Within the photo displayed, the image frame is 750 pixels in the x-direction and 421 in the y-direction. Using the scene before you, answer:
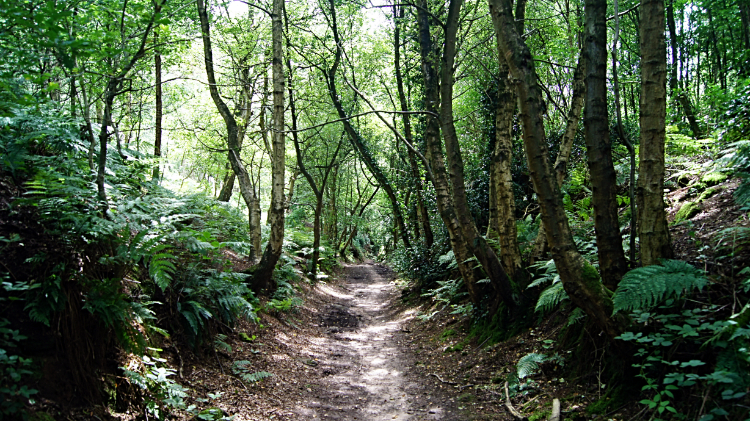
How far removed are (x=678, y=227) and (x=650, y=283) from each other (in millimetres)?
2356

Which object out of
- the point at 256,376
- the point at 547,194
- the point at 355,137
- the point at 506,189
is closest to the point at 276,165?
the point at 256,376

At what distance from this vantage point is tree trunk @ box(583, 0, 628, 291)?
4160 mm

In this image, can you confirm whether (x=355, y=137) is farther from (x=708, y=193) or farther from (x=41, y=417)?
(x=41, y=417)

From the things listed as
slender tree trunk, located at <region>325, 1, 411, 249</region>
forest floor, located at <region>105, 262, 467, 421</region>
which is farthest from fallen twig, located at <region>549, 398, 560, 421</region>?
slender tree trunk, located at <region>325, 1, 411, 249</region>

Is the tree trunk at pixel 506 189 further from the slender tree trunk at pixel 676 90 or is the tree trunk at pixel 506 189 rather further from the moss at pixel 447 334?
the slender tree trunk at pixel 676 90

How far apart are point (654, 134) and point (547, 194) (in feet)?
3.51

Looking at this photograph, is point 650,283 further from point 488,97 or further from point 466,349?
point 488,97

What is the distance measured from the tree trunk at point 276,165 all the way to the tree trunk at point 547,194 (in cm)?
546

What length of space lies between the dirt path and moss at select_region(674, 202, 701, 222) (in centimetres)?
392

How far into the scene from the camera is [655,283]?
3352 millimetres

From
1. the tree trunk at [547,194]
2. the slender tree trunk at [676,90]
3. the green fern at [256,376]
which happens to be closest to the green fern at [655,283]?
the tree trunk at [547,194]

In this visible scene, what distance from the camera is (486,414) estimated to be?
14.7 feet

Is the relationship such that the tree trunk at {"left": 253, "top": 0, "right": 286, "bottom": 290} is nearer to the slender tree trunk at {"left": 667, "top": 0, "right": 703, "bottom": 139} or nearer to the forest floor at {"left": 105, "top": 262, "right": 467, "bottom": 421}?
the forest floor at {"left": 105, "top": 262, "right": 467, "bottom": 421}

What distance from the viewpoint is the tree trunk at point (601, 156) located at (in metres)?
4.16
